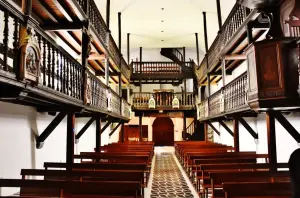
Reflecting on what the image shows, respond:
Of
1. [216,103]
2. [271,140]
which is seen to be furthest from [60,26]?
[216,103]

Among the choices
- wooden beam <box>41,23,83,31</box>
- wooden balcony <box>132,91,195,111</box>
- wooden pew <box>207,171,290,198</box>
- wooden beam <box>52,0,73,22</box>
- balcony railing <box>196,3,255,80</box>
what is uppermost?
balcony railing <box>196,3,255,80</box>

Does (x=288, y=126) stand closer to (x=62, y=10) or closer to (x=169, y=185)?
(x=169, y=185)

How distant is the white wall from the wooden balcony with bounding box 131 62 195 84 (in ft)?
43.5

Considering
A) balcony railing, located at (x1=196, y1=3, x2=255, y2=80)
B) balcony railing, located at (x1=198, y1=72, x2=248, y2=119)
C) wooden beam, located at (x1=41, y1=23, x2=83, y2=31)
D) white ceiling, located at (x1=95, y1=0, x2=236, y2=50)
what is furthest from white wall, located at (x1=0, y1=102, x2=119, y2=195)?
white ceiling, located at (x1=95, y1=0, x2=236, y2=50)

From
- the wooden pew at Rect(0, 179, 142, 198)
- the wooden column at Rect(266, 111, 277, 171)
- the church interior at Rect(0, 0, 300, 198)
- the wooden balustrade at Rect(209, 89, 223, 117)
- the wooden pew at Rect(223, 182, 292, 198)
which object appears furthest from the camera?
the wooden balustrade at Rect(209, 89, 223, 117)

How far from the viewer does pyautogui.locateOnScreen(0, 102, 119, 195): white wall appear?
616 centimetres

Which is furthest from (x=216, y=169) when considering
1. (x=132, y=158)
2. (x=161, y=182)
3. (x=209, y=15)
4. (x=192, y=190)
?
(x=209, y=15)

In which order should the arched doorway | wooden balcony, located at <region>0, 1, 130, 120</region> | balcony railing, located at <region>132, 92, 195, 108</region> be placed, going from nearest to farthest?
wooden balcony, located at <region>0, 1, 130, 120</region>
balcony railing, located at <region>132, 92, 195, 108</region>
the arched doorway

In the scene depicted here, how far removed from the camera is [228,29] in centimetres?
1113

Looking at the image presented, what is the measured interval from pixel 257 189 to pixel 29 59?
3.60m

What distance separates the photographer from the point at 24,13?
420 centimetres

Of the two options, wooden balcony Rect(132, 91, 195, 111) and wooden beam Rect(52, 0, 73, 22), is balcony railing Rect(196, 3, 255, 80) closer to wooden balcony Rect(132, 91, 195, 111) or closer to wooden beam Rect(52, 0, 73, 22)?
wooden beam Rect(52, 0, 73, 22)

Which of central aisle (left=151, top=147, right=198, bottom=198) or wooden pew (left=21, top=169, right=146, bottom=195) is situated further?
central aisle (left=151, top=147, right=198, bottom=198)

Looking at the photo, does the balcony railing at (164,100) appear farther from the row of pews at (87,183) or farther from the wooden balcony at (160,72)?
the row of pews at (87,183)
